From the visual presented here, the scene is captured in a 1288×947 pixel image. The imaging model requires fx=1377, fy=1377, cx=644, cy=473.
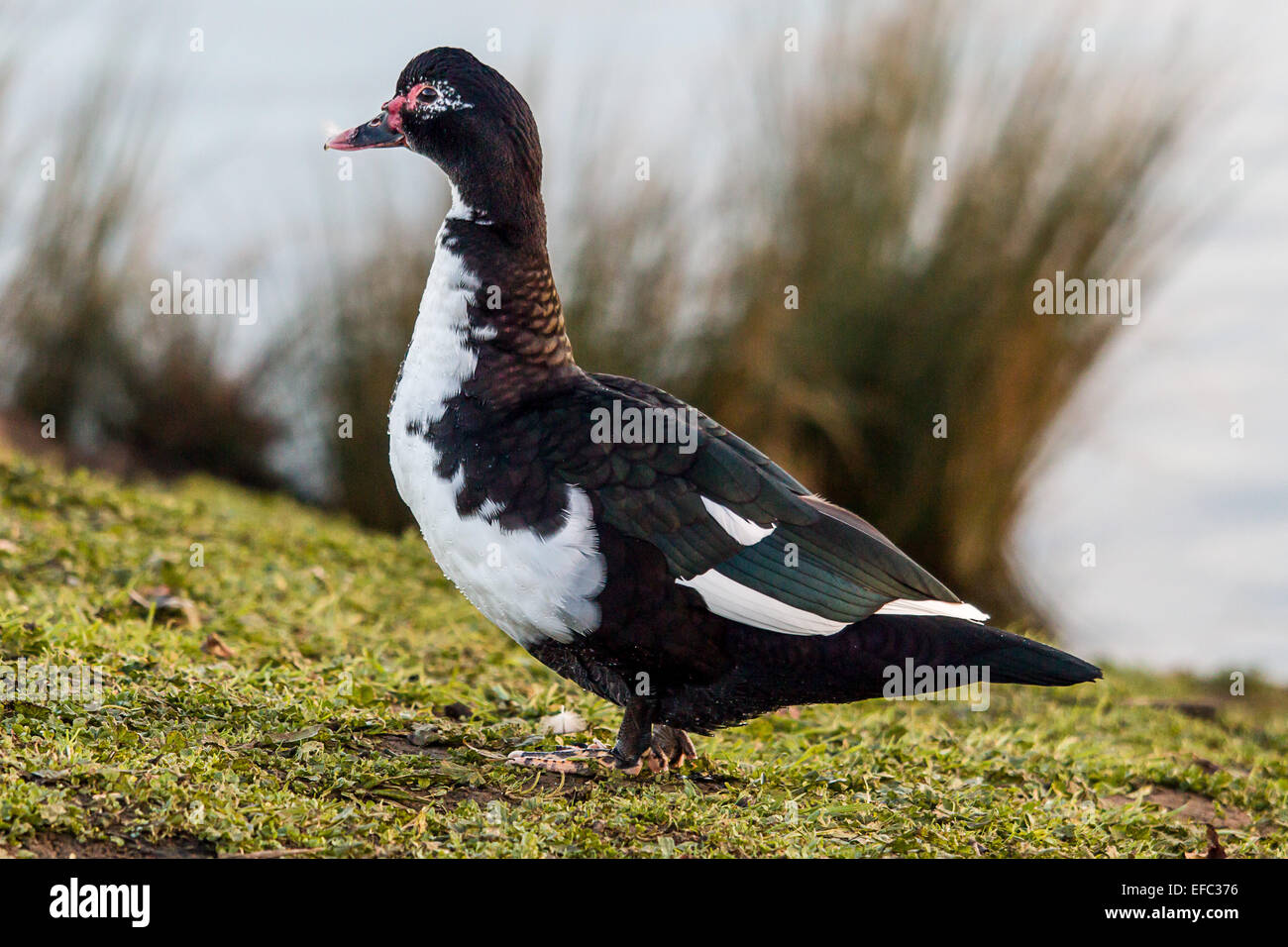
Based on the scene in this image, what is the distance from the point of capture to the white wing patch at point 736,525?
304 centimetres

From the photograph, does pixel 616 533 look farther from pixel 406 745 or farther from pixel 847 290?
pixel 847 290

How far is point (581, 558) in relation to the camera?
2949 mm

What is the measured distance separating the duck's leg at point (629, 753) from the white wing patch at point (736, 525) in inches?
17.8

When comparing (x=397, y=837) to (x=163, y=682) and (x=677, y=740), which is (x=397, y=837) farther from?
(x=163, y=682)

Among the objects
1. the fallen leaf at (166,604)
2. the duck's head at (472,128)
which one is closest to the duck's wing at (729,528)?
the duck's head at (472,128)

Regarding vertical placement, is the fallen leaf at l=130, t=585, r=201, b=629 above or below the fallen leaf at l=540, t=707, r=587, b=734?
above

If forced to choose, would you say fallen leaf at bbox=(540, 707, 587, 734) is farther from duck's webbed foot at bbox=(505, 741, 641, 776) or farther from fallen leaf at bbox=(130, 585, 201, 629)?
fallen leaf at bbox=(130, 585, 201, 629)

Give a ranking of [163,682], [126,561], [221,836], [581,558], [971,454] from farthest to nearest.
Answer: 1. [971,454]
2. [126,561]
3. [163,682]
4. [581,558]
5. [221,836]

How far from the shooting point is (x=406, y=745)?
3357 mm

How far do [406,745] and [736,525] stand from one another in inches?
39.6

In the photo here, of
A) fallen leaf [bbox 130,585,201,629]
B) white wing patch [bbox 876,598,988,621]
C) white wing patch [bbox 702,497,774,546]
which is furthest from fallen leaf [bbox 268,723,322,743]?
white wing patch [bbox 876,598,988,621]

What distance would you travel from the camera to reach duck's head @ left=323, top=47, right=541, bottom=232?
328 cm
